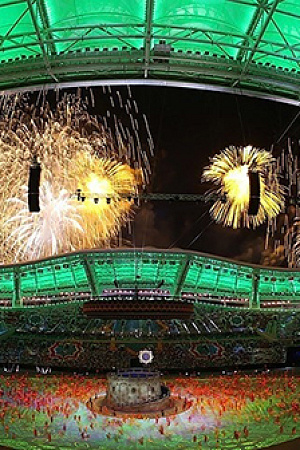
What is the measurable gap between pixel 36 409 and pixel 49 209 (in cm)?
978

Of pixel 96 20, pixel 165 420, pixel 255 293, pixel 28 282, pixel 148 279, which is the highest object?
pixel 96 20

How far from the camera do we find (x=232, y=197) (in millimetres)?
22156

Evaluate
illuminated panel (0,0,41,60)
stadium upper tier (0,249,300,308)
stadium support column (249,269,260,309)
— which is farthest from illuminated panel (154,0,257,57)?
stadium support column (249,269,260,309)

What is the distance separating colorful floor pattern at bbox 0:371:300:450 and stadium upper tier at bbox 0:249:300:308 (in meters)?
4.22

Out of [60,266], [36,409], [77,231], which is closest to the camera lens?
[36,409]

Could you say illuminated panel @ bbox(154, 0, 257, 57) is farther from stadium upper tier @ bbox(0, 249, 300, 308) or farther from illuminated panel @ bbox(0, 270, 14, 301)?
illuminated panel @ bbox(0, 270, 14, 301)

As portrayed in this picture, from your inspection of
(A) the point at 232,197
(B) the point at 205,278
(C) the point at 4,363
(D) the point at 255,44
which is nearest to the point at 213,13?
(D) the point at 255,44

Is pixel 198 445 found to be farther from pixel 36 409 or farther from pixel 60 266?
pixel 60 266

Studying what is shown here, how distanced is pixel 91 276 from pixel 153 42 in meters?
10.0

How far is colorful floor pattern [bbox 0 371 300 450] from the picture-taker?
14.5 m

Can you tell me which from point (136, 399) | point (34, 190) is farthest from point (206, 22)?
point (136, 399)

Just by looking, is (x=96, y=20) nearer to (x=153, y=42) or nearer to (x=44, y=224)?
(x=153, y=42)

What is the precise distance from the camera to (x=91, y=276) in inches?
859

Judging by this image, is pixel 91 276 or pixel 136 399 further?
pixel 91 276
